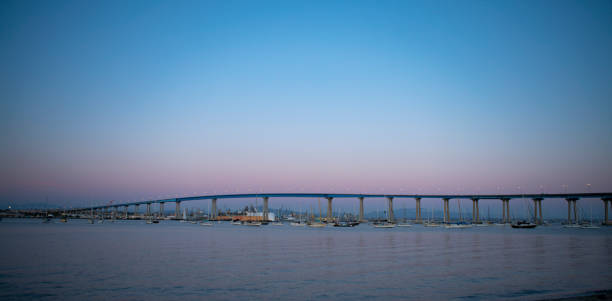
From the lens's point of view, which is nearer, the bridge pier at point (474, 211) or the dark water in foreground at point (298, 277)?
the dark water in foreground at point (298, 277)

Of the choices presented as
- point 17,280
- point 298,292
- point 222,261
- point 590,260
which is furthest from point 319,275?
point 590,260

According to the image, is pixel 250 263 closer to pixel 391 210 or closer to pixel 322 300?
pixel 322 300

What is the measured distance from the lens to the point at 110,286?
2097 centimetres

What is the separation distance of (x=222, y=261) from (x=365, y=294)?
1582cm

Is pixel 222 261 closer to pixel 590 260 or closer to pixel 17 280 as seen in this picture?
pixel 17 280

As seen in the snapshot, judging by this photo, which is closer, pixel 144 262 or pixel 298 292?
pixel 298 292

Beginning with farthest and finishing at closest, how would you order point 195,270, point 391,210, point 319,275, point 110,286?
point 391,210, point 195,270, point 319,275, point 110,286

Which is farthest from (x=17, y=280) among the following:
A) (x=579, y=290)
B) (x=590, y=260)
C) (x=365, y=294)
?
(x=590, y=260)

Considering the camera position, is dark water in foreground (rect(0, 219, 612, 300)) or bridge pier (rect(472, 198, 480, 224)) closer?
dark water in foreground (rect(0, 219, 612, 300))

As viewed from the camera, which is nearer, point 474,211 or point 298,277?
point 298,277

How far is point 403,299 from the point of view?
1786 centimetres

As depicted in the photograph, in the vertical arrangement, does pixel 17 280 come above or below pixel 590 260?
above

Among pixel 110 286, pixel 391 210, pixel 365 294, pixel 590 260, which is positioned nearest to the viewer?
pixel 365 294

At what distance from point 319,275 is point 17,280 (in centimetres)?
1634
